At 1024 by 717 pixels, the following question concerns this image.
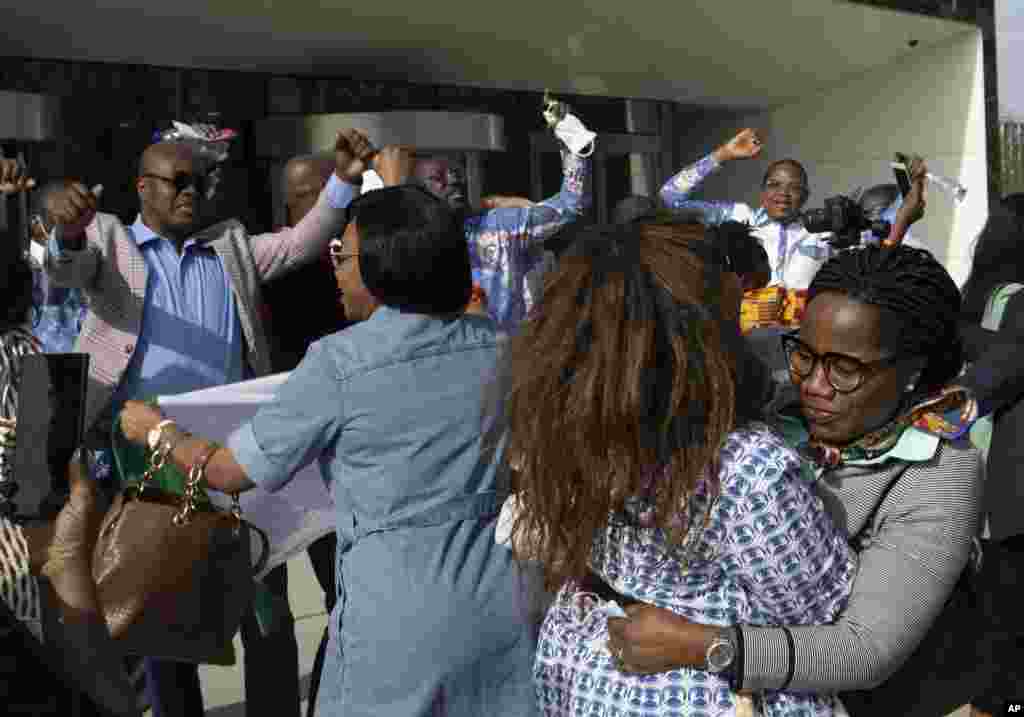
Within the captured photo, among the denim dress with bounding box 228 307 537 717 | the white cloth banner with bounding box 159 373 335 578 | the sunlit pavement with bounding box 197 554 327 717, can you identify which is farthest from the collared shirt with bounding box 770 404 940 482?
the sunlit pavement with bounding box 197 554 327 717

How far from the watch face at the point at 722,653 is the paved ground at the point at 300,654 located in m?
2.45

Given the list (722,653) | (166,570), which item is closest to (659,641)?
(722,653)

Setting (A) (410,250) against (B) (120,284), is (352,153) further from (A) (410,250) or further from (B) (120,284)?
(A) (410,250)

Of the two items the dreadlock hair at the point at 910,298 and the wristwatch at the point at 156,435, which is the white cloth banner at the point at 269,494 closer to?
the wristwatch at the point at 156,435

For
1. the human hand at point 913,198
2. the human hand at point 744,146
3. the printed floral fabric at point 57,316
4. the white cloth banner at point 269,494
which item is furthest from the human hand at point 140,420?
the human hand at point 913,198

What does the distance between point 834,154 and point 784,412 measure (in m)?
9.64

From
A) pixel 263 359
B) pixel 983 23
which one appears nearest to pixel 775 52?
pixel 983 23

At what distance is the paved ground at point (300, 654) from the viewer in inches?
176

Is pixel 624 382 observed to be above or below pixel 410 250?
below

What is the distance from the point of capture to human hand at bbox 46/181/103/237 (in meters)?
3.34

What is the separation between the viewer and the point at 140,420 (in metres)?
2.56

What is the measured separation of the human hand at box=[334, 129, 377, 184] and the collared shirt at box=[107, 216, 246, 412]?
1.56 ft

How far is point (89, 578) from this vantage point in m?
1.92

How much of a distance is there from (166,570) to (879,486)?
147 centimetres
